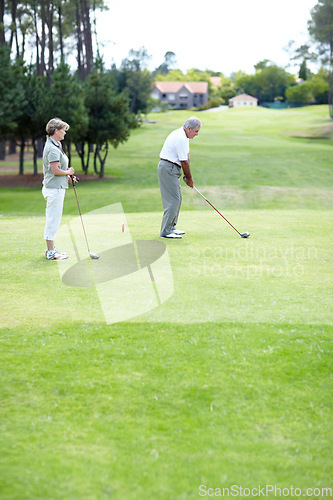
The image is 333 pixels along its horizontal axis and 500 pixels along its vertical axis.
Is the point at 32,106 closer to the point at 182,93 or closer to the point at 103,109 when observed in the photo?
the point at 103,109

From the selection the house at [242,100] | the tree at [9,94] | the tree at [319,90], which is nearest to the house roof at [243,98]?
the house at [242,100]

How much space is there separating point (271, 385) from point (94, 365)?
5.31ft

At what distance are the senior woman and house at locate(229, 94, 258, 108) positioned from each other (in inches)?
4647

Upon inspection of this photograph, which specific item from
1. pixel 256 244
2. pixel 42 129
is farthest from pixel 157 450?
pixel 42 129

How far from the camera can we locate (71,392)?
458 centimetres

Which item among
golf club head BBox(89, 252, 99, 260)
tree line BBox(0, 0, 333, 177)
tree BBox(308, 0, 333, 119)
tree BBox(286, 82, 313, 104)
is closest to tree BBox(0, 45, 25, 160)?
tree line BBox(0, 0, 333, 177)

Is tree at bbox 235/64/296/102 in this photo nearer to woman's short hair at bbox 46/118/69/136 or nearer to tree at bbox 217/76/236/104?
tree at bbox 217/76/236/104

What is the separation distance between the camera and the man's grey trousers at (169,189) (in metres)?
10.4

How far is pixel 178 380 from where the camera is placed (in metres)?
4.71

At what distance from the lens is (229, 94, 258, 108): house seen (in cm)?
12315

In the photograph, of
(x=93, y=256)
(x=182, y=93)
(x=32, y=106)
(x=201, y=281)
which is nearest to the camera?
(x=201, y=281)

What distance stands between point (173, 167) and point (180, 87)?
140 meters

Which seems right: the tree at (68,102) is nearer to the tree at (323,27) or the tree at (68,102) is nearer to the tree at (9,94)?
the tree at (9,94)

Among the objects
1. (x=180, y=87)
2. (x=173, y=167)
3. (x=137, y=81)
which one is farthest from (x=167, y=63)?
(x=173, y=167)
